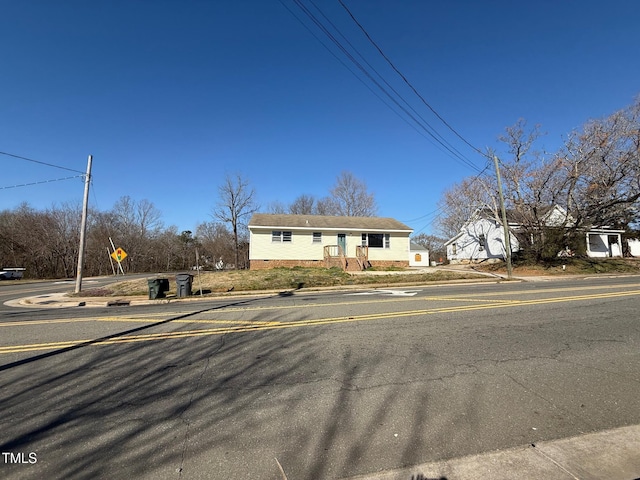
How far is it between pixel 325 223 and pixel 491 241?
19054mm

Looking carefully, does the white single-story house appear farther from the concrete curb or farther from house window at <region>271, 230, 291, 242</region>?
the concrete curb

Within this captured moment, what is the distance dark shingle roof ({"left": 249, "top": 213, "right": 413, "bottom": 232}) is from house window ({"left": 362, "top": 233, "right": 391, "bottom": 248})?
0.72 meters

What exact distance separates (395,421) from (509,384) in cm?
181

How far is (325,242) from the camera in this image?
28.5 m

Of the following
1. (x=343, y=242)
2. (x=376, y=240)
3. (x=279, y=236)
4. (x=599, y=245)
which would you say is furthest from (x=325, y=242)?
(x=599, y=245)

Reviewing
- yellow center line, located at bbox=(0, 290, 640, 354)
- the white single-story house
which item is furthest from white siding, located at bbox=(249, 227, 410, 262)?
yellow center line, located at bbox=(0, 290, 640, 354)

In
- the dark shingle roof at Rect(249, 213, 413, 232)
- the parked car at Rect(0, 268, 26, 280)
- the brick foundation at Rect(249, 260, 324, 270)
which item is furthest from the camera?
the parked car at Rect(0, 268, 26, 280)

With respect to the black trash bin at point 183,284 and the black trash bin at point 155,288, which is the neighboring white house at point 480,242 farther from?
the black trash bin at point 155,288

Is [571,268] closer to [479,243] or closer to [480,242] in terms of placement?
[480,242]

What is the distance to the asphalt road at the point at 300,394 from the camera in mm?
2656

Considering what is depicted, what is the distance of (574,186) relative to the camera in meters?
24.0

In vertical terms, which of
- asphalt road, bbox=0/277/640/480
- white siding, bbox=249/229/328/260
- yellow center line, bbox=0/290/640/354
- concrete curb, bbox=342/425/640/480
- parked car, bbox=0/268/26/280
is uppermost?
white siding, bbox=249/229/328/260

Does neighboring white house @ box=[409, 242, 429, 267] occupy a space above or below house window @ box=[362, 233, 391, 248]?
below

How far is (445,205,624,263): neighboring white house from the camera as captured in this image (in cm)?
3284
